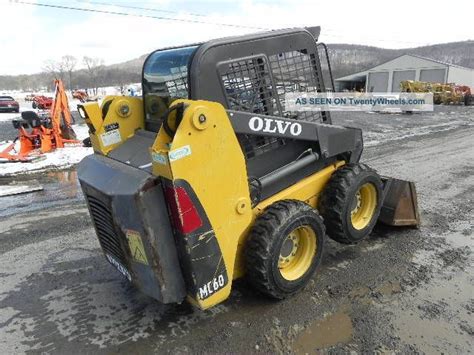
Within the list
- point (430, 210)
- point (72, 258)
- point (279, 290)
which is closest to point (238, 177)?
point (279, 290)

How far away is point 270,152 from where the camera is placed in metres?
3.48

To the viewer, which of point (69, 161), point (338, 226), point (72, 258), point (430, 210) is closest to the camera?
point (338, 226)

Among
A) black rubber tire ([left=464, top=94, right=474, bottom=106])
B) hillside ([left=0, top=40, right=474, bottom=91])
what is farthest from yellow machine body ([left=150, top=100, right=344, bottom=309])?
hillside ([left=0, top=40, right=474, bottom=91])

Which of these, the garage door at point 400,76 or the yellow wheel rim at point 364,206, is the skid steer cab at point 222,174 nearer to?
the yellow wheel rim at point 364,206

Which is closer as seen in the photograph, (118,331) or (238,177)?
(238,177)

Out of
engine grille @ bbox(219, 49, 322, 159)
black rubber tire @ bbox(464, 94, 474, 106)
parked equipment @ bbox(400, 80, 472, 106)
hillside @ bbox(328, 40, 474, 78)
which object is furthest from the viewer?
hillside @ bbox(328, 40, 474, 78)

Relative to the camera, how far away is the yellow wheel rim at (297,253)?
11.1 ft

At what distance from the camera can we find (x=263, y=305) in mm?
3346

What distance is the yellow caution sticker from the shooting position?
8.94 ft

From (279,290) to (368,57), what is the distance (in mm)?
121448

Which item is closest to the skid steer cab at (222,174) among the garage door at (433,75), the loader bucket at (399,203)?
the loader bucket at (399,203)

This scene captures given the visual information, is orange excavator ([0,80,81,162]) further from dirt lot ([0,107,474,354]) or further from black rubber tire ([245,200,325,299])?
black rubber tire ([245,200,325,299])

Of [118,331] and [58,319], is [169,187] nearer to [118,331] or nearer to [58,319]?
[118,331]

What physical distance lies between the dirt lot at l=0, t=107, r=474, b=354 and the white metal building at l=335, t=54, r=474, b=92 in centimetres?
4101
